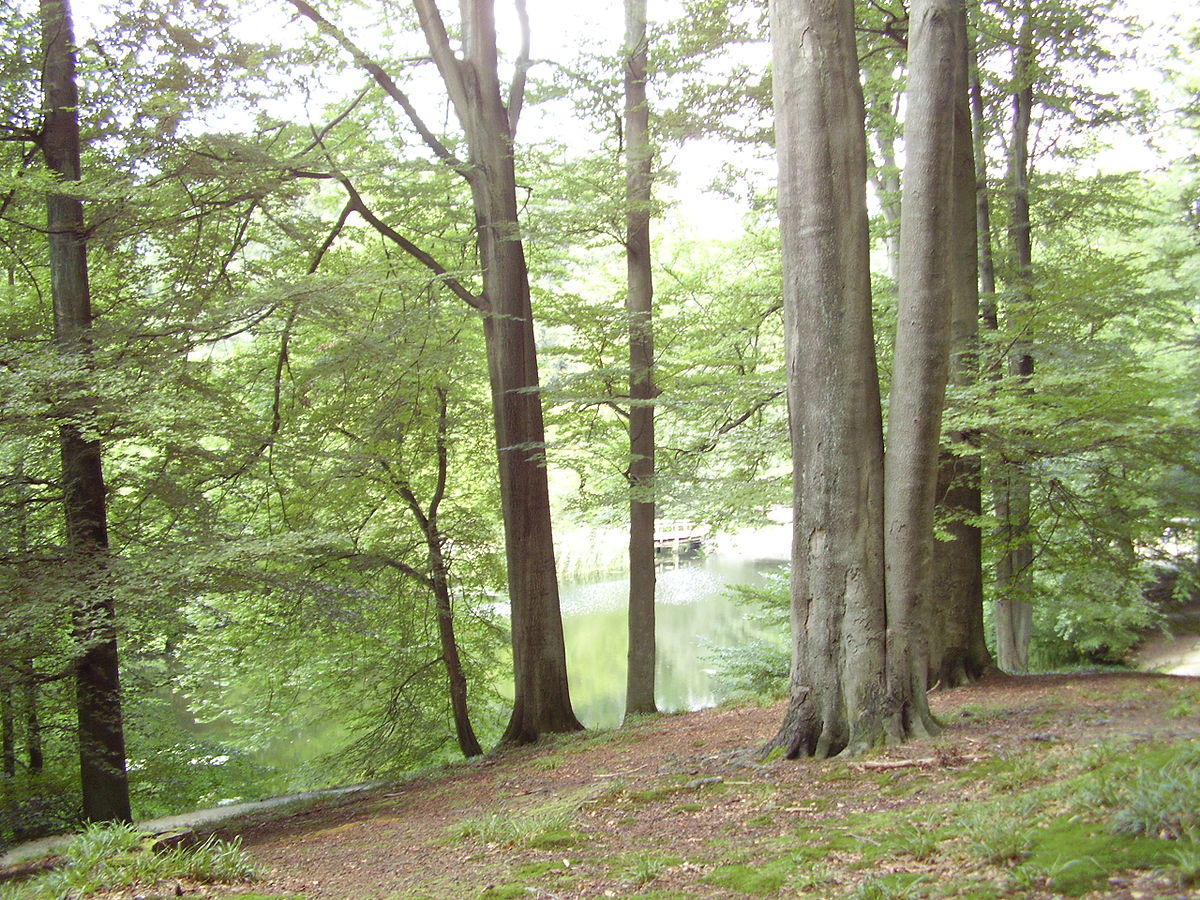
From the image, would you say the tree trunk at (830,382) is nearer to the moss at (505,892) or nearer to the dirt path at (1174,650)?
the moss at (505,892)

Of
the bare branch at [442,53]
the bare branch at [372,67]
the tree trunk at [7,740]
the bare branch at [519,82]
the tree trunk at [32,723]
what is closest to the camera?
the tree trunk at [32,723]

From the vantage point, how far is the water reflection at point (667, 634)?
17297 mm

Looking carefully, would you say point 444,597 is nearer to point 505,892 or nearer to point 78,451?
point 78,451

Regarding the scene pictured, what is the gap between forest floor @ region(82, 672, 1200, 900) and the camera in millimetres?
2756

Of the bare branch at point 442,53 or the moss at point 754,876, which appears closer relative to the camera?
the moss at point 754,876

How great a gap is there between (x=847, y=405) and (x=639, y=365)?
5651 mm

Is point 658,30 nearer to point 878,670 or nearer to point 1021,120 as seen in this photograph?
point 1021,120

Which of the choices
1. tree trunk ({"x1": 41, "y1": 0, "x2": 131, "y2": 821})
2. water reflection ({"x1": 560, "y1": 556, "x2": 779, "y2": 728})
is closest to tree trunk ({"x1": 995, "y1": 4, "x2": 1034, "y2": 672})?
water reflection ({"x1": 560, "y1": 556, "x2": 779, "y2": 728})

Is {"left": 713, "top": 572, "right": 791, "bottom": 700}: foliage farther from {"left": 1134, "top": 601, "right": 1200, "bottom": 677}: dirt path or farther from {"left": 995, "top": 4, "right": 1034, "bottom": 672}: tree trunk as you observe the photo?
{"left": 1134, "top": 601, "right": 1200, "bottom": 677}: dirt path

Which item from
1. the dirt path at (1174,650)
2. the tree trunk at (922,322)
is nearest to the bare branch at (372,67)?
the tree trunk at (922,322)

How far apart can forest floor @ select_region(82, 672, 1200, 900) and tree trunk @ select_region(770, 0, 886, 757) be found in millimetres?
542

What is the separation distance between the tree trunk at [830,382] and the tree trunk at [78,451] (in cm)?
517

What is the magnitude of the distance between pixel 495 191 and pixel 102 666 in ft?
18.9

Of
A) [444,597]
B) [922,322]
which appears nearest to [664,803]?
[922,322]
